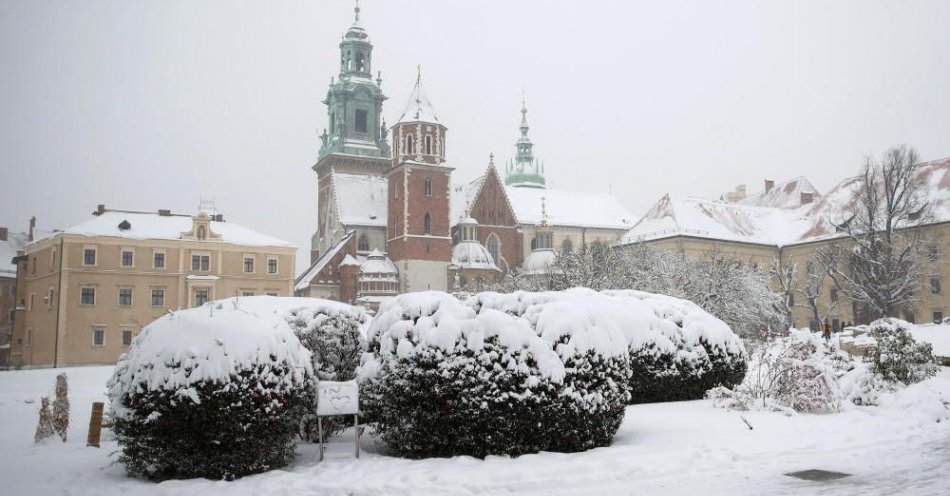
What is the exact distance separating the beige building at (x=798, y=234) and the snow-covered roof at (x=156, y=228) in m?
29.8

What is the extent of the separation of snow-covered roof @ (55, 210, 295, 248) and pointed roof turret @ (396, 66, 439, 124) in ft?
61.9

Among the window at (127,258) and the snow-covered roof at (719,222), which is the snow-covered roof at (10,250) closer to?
the window at (127,258)

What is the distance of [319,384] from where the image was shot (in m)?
9.88

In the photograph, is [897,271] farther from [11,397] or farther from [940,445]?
[11,397]

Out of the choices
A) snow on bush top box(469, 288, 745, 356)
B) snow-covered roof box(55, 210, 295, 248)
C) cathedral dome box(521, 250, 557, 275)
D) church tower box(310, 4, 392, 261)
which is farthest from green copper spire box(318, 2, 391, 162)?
snow on bush top box(469, 288, 745, 356)

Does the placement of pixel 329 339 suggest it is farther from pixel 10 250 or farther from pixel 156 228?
pixel 10 250

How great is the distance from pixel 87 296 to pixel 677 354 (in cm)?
3818

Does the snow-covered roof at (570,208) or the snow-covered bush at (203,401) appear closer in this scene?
the snow-covered bush at (203,401)

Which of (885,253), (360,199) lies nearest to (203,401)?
(885,253)

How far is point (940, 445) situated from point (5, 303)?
5407 cm

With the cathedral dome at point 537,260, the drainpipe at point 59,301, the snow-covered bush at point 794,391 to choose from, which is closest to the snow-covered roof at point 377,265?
the cathedral dome at point 537,260

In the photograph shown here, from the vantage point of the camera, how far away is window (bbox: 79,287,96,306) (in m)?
42.5

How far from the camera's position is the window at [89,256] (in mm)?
42938

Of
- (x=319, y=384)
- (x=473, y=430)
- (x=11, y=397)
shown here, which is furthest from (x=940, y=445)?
(x=11, y=397)
